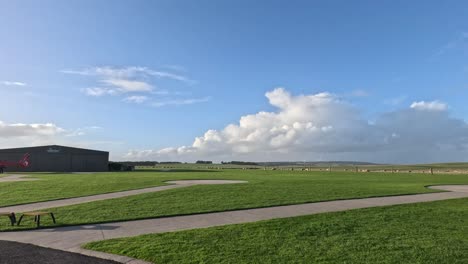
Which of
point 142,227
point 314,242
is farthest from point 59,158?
point 314,242

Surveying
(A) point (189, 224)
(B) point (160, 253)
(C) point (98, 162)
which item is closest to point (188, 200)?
(A) point (189, 224)

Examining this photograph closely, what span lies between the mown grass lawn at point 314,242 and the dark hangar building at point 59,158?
66.8 meters

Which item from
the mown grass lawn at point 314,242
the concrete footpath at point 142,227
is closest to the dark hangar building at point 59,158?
the concrete footpath at point 142,227

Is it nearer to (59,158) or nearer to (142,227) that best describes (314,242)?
(142,227)

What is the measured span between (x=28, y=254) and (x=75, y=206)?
22.8 ft

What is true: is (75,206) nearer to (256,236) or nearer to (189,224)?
(189,224)

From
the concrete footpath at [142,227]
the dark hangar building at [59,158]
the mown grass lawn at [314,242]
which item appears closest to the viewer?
the mown grass lawn at [314,242]

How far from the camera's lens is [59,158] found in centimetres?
7175

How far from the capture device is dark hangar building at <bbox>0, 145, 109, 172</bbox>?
69.3 meters

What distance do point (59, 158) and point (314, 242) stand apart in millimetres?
71221

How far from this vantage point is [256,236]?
9.03 m

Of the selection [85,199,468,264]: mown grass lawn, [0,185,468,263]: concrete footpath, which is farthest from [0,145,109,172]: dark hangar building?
[85,199,468,264]: mown grass lawn

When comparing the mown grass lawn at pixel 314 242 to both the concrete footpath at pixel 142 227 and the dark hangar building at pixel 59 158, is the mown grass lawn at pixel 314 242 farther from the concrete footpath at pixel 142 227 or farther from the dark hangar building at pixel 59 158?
the dark hangar building at pixel 59 158

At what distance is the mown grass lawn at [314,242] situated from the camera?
7.28m
